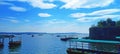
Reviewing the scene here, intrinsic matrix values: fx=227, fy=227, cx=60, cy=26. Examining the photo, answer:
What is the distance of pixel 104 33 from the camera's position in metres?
97.7

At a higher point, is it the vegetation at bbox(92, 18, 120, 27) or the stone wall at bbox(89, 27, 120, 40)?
the vegetation at bbox(92, 18, 120, 27)

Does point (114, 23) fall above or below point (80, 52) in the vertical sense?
above

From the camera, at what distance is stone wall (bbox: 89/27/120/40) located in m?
93.4

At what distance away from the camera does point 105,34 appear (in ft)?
319

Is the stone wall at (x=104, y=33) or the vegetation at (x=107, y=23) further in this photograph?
the vegetation at (x=107, y=23)

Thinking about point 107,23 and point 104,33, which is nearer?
point 104,33

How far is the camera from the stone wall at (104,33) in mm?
93438

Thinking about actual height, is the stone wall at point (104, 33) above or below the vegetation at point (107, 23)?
below

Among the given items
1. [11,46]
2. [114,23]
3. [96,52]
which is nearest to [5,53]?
[11,46]

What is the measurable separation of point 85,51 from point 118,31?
50.5 metres

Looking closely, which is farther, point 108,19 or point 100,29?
point 108,19

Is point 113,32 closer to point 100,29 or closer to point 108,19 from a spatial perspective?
point 100,29

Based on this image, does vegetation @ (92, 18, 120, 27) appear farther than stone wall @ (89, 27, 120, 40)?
Yes

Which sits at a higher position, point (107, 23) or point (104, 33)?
point (107, 23)
